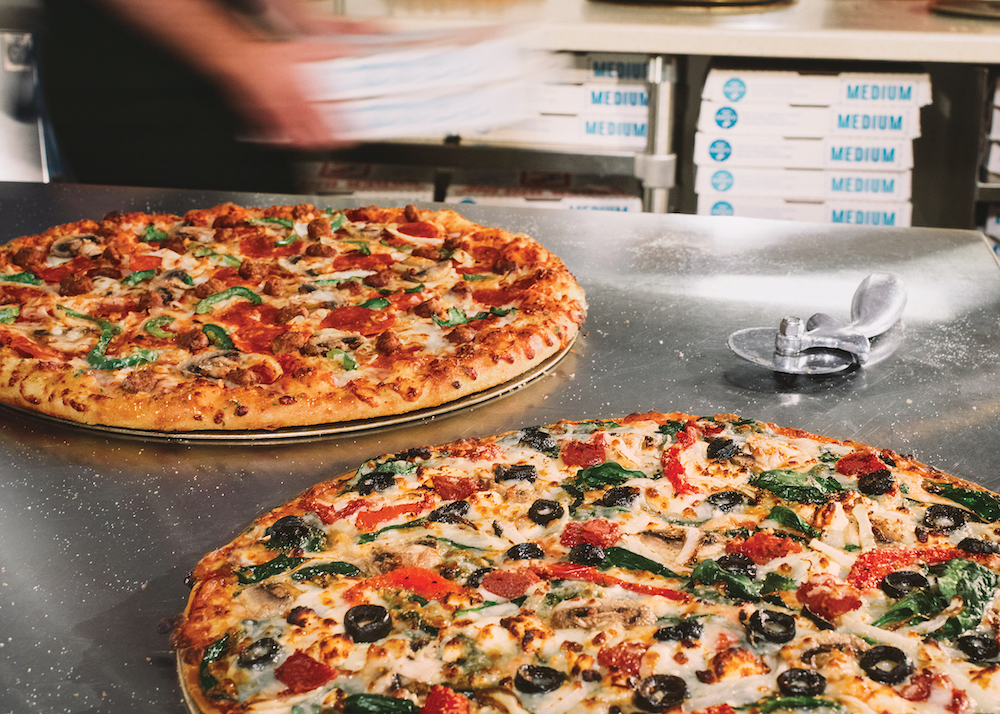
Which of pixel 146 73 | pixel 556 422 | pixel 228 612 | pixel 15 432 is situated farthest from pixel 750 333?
pixel 146 73

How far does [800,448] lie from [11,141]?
4068mm

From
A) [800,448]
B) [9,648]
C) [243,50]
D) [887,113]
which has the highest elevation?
[243,50]

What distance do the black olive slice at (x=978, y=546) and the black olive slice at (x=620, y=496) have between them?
469 mm

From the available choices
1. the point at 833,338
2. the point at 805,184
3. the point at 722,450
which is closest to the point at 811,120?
the point at 805,184

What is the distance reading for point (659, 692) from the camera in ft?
3.83

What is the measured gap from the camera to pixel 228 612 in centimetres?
134

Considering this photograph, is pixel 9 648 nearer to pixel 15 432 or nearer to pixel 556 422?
pixel 15 432

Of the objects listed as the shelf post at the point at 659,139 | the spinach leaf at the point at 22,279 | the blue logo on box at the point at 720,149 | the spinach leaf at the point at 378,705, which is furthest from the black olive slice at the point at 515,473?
the blue logo on box at the point at 720,149

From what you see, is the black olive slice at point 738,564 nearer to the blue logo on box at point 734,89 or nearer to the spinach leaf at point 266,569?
the spinach leaf at point 266,569

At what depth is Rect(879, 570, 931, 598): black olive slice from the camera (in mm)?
1339

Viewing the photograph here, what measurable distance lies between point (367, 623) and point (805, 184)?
368cm

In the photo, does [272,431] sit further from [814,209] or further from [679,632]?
[814,209]

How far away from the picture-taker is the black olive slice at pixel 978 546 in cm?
142

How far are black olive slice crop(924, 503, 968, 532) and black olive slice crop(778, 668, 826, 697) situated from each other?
0.42 metres
